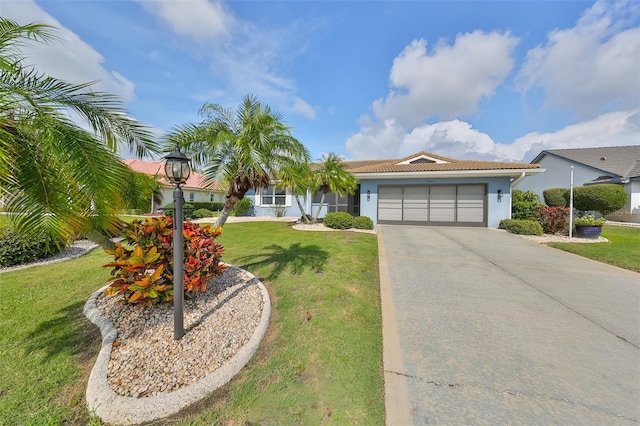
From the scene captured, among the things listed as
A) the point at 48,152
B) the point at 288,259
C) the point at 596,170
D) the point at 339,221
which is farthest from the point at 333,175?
the point at 596,170

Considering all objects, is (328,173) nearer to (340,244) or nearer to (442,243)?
(340,244)

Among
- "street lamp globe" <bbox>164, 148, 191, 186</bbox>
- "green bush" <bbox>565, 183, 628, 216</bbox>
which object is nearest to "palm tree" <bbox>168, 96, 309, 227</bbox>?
"street lamp globe" <bbox>164, 148, 191, 186</bbox>

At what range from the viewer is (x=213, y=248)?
4.35m

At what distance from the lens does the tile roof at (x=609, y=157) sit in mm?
20219

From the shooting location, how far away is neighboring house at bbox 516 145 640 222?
1742 cm

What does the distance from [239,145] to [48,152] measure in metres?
2.32

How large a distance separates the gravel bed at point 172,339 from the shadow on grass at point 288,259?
160 cm

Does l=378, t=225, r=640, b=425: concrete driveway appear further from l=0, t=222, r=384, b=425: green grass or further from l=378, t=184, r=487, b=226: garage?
l=378, t=184, r=487, b=226: garage

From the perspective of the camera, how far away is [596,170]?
21219mm

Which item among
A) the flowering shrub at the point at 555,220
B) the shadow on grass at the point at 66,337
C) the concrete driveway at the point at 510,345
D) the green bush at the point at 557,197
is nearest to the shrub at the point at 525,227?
the flowering shrub at the point at 555,220

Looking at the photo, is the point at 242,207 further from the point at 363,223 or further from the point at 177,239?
the point at 177,239

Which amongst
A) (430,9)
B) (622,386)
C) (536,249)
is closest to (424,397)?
(622,386)

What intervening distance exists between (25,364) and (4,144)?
7.96ft

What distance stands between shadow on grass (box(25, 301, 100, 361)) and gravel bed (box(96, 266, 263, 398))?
0.27 metres
